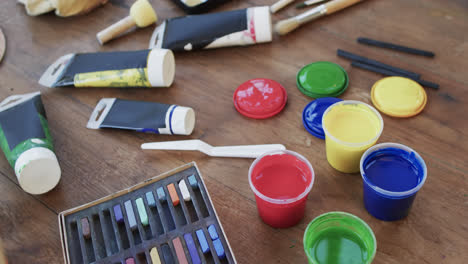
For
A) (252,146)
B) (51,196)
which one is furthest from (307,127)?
(51,196)

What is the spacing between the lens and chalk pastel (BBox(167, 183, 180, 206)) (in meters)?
0.66

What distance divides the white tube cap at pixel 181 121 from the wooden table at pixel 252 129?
0.02 metres

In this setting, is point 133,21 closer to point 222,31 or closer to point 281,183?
point 222,31

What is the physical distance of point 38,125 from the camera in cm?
80

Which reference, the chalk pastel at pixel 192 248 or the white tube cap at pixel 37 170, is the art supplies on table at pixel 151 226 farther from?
the white tube cap at pixel 37 170

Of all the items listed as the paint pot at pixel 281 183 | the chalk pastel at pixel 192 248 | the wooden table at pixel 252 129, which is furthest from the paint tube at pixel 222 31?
the chalk pastel at pixel 192 248

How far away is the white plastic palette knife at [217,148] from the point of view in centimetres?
75

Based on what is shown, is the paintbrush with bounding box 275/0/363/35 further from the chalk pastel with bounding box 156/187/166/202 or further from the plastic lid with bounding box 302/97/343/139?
the chalk pastel with bounding box 156/187/166/202

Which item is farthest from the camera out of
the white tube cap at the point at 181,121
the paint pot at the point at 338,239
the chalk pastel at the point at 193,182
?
the white tube cap at the point at 181,121

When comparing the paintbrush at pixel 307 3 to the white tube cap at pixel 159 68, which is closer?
the white tube cap at pixel 159 68

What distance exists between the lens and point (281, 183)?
0.64 m

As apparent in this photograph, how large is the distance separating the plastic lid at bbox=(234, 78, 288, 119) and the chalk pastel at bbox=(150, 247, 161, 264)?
1.05ft

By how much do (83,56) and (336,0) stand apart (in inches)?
23.4

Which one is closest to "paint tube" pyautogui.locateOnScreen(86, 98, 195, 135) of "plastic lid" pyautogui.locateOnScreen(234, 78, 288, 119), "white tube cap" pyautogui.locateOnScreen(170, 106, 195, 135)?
"white tube cap" pyautogui.locateOnScreen(170, 106, 195, 135)
